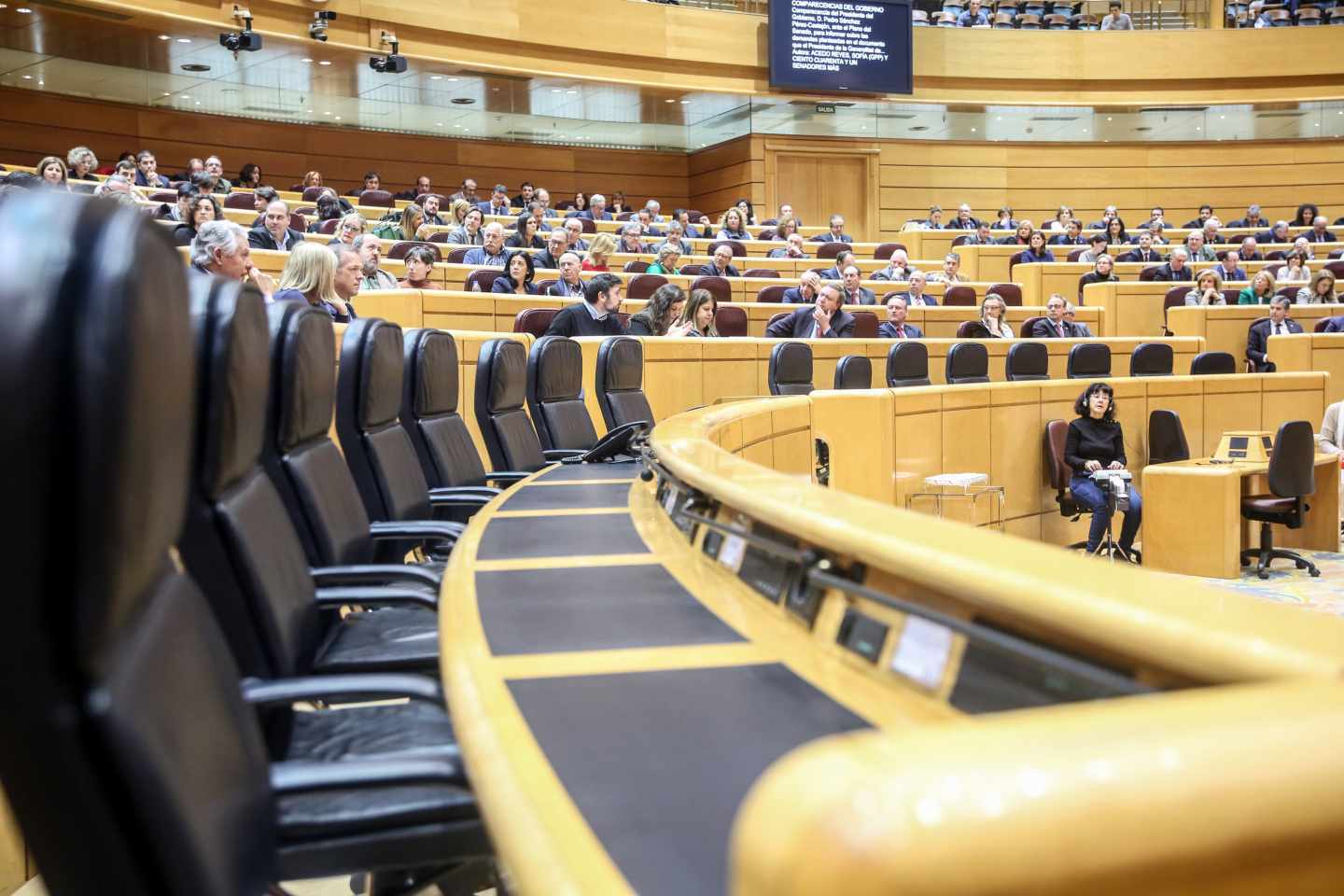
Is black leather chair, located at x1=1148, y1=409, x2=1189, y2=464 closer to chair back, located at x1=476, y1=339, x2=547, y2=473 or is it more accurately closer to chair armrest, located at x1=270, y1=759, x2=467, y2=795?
chair back, located at x1=476, y1=339, x2=547, y2=473

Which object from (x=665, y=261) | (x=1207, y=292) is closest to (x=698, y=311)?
(x=665, y=261)

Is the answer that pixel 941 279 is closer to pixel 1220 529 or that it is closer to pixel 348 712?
pixel 1220 529

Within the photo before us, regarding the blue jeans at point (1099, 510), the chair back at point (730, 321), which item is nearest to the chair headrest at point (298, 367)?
the blue jeans at point (1099, 510)

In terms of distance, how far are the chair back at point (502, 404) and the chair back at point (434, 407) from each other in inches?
4.5

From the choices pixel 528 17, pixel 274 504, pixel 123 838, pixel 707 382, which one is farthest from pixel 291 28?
pixel 123 838

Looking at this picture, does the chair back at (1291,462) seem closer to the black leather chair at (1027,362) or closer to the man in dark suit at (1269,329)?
the black leather chair at (1027,362)

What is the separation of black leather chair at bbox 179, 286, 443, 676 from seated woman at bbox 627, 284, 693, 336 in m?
3.58

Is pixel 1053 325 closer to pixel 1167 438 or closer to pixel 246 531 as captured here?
pixel 1167 438

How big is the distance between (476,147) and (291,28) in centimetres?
384

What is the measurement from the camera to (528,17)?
11211mm

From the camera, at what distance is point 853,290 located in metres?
7.35

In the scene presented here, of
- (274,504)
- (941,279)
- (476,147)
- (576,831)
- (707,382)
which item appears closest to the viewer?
(576,831)

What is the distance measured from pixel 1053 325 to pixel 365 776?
22.7 feet

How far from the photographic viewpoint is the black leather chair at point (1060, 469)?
18.3ft
